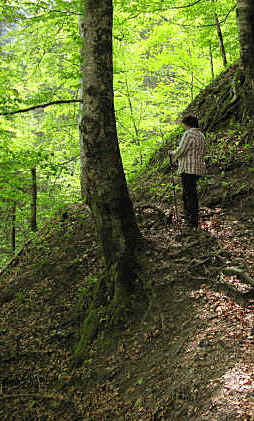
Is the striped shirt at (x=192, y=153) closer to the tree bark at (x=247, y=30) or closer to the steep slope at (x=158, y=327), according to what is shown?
the steep slope at (x=158, y=327)

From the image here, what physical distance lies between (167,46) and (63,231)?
8625 millimetres

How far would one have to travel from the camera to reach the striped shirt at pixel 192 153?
18.9 ft

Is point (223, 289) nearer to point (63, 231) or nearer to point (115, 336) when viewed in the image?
point (115, 336)

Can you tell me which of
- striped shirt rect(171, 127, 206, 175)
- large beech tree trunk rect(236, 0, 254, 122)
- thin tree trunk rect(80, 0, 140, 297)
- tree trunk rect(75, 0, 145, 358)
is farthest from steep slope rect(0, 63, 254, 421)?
striped shirt rect(171, 127, 206, 175)

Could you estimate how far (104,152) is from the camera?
4.89m

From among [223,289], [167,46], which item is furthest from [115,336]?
[167,46]

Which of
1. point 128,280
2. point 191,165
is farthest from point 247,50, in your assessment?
point 128,280

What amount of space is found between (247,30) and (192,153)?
3577 mm

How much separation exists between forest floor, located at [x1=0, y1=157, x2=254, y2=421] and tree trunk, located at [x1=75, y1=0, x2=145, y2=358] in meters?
0.39

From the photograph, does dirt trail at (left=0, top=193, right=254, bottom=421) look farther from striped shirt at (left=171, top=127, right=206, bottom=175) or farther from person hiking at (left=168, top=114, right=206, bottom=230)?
striped shirt at (left=171, top=127, right=206, bottom=175)

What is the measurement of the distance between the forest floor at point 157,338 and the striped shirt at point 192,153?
2.94 feet

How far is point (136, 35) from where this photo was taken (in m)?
13.1

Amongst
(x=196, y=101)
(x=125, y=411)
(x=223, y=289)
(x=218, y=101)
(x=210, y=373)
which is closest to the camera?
(x=210, y=373)

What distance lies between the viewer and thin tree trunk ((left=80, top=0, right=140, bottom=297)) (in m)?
4.85
